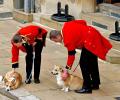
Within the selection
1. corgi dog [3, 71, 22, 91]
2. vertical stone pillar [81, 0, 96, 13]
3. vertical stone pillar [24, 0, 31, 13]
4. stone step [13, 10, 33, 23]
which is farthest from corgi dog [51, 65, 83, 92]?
vertical stone pillar [24, 0, 31, 13]

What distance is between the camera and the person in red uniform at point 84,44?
9422mm

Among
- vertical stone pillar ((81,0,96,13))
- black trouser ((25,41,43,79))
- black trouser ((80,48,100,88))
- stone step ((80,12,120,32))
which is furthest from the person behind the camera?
vertical stone pillar ((81,0,96,13))

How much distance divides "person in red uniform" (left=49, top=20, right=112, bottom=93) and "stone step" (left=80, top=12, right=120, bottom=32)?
355 centimetres

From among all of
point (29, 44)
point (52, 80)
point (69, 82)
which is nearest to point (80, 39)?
point (69, 82)

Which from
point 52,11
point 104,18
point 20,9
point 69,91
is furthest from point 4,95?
point 20,9

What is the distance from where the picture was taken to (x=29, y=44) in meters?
9.98

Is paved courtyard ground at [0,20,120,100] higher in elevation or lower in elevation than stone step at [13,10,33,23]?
lower

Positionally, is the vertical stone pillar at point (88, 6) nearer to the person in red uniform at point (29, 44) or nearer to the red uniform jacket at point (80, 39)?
the person in red uniform at point (29, 44)

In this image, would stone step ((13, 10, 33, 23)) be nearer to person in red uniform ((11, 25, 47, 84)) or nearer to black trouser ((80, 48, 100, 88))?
person in red uniform ((11, 25, 47, 84))

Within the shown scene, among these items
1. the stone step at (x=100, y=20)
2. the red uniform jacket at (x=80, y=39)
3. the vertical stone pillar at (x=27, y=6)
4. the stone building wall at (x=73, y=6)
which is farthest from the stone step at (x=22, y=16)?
the red uniform jacket at (x=80, y=39)

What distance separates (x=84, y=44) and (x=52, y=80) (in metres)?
1.47

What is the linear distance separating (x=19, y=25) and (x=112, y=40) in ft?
14.4

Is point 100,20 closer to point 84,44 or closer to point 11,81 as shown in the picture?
point 84,44

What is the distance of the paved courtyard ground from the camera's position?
9779 mm
